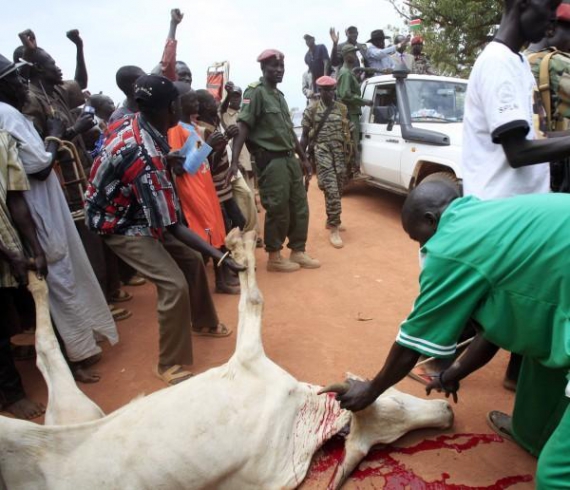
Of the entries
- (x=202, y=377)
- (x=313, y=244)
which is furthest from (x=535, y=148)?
(x=313, y=244)

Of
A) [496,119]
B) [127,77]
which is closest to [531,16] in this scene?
[496,119]

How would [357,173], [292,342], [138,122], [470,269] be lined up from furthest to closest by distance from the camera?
1. [357,173]
2. [292,342]
3. [138,122]
4. [470,269]

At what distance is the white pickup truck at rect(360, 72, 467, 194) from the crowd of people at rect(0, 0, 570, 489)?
5.64ft

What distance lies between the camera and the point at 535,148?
2012 millimetres

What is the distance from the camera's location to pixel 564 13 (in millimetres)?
2900

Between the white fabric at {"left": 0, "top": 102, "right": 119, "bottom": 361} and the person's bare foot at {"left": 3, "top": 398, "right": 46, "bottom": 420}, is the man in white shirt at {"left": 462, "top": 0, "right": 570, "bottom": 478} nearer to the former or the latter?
the white fabric at {"left": 0, "top": 102, "right": 119, "bottom": 361}

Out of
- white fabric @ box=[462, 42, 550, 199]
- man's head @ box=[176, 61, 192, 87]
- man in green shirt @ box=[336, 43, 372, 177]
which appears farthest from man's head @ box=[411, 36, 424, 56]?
white fabric @ box=[462, 42, 550, 199]

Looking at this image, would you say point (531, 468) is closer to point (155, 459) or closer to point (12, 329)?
point (155, 459)

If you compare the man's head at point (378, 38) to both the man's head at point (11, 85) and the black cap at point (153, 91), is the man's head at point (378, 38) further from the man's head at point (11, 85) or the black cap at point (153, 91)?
the man's head at point (11, 85)

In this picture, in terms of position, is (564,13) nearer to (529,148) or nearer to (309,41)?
(529,148)

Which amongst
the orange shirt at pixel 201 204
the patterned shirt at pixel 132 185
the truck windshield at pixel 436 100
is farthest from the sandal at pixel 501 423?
the truck windshield at pixel 436 100

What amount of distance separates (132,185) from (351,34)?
337 inches

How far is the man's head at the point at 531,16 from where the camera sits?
79.7 inches

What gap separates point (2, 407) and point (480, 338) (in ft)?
9.35
